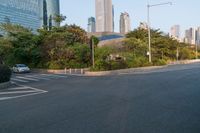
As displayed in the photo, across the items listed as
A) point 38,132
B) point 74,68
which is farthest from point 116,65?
point 38,132

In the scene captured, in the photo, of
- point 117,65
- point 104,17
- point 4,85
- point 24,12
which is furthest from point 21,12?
point 104,17

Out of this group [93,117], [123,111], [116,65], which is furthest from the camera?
[116,65]

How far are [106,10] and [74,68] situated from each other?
161 metres

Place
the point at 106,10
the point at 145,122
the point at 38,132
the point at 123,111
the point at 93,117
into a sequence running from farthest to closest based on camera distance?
the point at 106,10 < the point at 123,111 < the point at 93,117 < the point at 145,122 < the point at 38,132

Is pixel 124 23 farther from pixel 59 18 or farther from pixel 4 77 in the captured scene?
pixel 4 77

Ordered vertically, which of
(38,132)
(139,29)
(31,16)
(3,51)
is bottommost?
(38,132)

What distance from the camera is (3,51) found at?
176 ft

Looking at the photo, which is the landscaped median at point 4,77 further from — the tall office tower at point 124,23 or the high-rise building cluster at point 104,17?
the high-rise building cluster at point 104,17

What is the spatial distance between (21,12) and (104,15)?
101 meters

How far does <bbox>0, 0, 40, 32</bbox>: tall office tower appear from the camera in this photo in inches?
3622

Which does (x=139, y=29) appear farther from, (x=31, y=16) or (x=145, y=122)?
(x=145, y=122)

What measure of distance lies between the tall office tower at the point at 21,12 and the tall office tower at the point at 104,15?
8751 cm

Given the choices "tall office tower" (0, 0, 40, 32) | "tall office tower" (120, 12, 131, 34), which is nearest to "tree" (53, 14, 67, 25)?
"tall office tower" (0, 0, 40, 32)

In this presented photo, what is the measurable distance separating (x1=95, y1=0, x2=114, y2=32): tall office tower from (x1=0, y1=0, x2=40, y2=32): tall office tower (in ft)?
287
